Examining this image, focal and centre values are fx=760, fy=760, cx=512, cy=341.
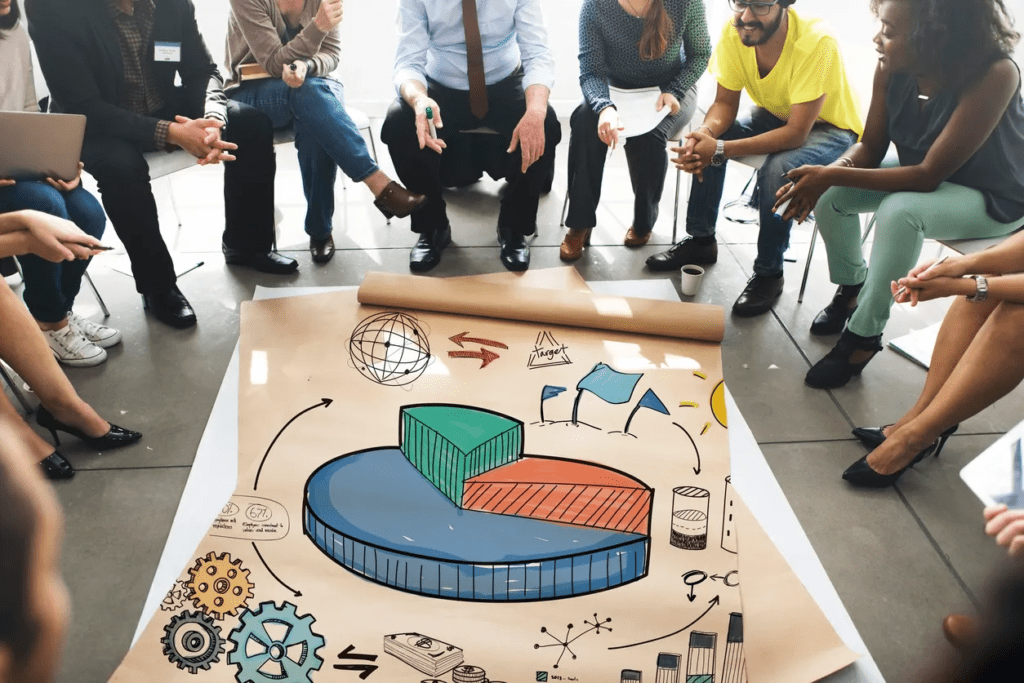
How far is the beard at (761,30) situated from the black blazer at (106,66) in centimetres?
187

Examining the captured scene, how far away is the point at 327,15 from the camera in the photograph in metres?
2.82

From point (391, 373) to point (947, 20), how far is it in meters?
1.89

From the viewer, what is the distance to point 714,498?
187 centimetres

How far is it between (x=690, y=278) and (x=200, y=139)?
1792 mm

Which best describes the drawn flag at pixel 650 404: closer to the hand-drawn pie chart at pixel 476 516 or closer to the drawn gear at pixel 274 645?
the hand-drawn pie chart at pixel 476 516

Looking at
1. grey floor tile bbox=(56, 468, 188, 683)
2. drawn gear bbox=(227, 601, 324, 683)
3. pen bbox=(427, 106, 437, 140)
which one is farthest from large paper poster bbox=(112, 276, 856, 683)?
pen bbox=(427, 106, 437, 140)

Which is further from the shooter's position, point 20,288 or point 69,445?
point 20,288

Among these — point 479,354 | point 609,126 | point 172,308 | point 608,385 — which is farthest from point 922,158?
point 172,308

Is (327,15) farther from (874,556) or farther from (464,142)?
(874,556)

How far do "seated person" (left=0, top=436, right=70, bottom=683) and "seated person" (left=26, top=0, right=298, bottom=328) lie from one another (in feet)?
7.60

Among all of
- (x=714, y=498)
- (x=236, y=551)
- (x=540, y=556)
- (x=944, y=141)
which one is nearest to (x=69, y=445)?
(x=236, y=551)

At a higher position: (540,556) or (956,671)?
(956,671)

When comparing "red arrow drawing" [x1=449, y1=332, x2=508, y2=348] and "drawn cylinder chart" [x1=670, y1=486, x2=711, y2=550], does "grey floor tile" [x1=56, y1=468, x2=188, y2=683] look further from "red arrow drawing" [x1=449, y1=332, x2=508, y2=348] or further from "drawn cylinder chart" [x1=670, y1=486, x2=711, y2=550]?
"drawn cylinder chart" [x1=670, y1=486, x2=711, y2=550]

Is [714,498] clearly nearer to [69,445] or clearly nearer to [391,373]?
[391,373]
